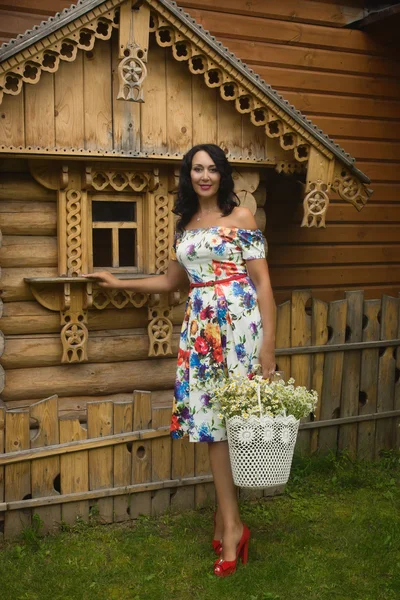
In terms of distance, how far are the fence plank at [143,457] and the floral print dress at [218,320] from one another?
0.77 m

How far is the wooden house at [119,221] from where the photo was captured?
507 centimetres

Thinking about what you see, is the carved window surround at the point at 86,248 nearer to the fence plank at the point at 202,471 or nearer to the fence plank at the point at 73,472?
the fence plank at the point at 73,472

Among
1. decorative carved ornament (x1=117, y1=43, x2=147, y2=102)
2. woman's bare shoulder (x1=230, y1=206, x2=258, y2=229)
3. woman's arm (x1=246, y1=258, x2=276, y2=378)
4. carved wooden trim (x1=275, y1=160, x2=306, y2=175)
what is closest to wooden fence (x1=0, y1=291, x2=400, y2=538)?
carved wooden trim (x1=275, y1=160, x2=306, y2=175)

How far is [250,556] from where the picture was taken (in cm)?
480

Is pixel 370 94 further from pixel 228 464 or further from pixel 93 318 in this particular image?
pixel 228 464

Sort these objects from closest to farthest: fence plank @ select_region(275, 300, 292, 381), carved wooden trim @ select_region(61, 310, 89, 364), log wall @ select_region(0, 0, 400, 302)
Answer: carved wooden trim @ select_region(61, 310, 89, 364)
fence plank @ select_region(275, 300, 292, 381)
log wall @ select_region(0, 0, 400, 302)

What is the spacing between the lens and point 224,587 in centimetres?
439

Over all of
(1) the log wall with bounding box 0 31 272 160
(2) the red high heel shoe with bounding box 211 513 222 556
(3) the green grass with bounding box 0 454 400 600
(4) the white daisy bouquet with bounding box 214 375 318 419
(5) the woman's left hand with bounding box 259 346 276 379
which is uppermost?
(1) the log wall with bounding box 0 31 272 160

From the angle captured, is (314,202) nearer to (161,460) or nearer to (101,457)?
(161,460)

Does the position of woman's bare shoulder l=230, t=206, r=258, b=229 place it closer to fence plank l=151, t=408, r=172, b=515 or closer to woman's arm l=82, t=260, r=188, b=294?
woman's arm l=82, t=260, r=188, b=294

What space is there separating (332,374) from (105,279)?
7.19ft

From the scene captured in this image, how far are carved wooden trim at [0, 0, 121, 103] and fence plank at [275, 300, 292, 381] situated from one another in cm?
239

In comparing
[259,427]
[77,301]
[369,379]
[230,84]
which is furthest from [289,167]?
[259,427]

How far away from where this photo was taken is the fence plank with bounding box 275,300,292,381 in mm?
6082
